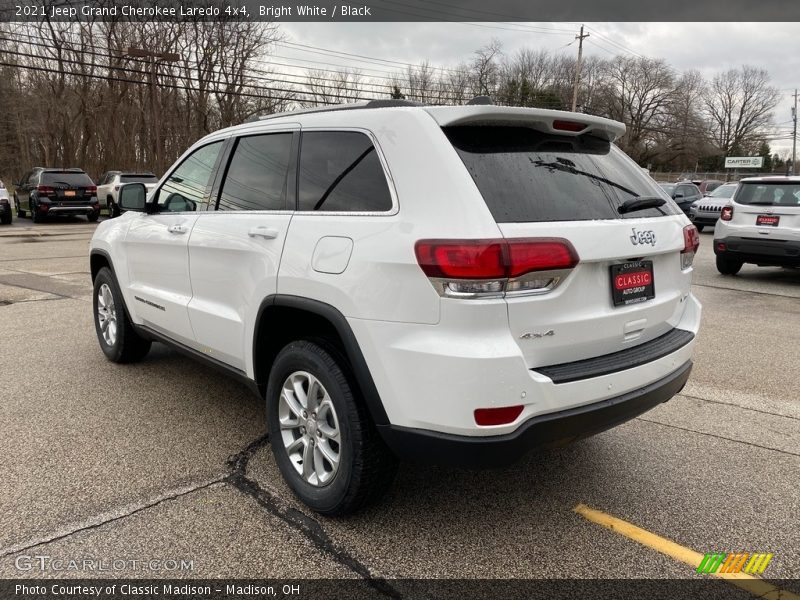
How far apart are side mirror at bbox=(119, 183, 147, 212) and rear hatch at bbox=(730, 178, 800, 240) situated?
9.15m

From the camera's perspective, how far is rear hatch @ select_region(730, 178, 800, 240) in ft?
30.2

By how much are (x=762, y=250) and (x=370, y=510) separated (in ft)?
29.7

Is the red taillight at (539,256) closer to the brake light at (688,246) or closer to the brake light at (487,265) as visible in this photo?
the brake light at (487,265)

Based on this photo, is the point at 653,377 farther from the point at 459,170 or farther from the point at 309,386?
the point at 309,386

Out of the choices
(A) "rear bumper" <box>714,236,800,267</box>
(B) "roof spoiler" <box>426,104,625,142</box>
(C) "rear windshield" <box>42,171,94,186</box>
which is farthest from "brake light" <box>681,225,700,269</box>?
(C) "rear windshield" <box>42,171,94,186</box>

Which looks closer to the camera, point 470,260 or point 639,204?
point 470,260

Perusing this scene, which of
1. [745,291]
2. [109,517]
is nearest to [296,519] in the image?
[109,517]

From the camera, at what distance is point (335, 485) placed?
266 cm

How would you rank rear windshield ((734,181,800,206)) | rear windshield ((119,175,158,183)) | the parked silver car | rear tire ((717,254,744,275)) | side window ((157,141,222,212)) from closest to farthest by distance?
side window ((157,141,222,212)) < rear windshield ((734,181,800,206)) < rear tire ((717,254,744,275)) < the parked silver car < rear windshield ((119,175,158,183))

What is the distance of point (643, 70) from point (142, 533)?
79.7m

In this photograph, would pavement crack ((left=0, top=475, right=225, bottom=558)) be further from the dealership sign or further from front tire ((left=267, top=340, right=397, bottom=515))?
the dealership sign

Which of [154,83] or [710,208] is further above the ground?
[154,83]

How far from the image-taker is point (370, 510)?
279 centimetres

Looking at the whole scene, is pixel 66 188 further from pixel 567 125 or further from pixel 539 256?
pixel 539 256
